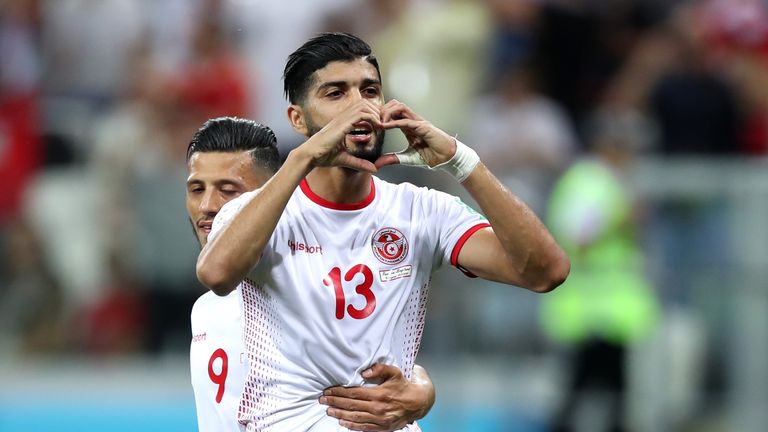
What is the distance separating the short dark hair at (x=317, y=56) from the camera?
493 cm

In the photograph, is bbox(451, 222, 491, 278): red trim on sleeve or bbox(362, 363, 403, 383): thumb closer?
bbox(362, 363, 403, 383): thumb

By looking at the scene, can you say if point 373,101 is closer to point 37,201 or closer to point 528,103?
point 528,103

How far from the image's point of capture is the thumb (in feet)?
16.1

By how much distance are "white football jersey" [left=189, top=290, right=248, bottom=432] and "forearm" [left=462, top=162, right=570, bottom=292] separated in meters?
1.06

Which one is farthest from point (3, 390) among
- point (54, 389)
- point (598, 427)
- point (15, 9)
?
point (598, 427)

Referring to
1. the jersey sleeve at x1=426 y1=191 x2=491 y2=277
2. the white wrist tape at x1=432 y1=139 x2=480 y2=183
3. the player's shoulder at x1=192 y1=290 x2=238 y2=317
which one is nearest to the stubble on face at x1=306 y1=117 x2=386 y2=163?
the white wrist tape at x1=432 y1=139 x2=480 y2=183

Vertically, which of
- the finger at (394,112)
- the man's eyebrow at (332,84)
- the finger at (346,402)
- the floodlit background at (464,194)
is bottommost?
the finger at (346,402)

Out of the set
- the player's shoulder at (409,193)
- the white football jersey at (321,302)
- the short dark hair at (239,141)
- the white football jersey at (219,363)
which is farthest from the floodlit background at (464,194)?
the white football jersey at (321,302)

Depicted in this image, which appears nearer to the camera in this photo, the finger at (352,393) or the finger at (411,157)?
the finger at (411,157)

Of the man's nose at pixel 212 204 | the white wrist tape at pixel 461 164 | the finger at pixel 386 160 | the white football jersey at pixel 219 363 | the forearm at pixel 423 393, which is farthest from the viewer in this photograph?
the man's nose at pixel 212 204

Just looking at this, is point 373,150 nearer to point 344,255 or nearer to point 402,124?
point 402,124

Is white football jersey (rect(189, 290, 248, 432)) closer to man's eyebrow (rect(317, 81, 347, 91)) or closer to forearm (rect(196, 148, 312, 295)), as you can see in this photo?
forearm (rect(196, 148, 312, 295))

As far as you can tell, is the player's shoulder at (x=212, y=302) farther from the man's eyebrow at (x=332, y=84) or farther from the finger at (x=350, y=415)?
the man's eyebrow at (x=332, y=84)

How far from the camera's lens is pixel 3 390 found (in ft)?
37.9
